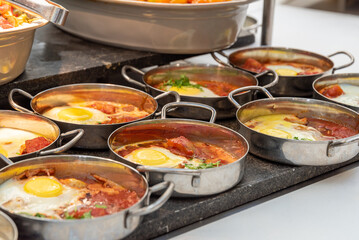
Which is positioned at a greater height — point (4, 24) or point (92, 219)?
point (4, 24)

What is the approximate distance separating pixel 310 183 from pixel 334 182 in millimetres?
76

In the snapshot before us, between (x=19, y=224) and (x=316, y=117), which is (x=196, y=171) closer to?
(x=19, y=224)

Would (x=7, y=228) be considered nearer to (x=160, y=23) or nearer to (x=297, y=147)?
(x=297, y=147)

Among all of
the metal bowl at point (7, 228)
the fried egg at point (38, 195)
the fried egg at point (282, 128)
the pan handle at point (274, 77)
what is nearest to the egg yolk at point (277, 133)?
the fried egg at point (282, 128)

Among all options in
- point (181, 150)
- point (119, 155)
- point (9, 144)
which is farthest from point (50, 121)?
point (181, 150)

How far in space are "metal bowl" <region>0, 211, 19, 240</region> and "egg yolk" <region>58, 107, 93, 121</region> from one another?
622 mm

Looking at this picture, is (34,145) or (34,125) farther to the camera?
(34,125)

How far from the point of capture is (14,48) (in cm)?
175

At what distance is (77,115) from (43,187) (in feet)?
1.62

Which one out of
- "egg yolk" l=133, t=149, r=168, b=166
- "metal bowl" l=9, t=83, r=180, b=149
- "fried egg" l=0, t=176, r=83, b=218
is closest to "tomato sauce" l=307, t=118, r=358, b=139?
"metal bowl" l=9, t=83, r=180, b=149

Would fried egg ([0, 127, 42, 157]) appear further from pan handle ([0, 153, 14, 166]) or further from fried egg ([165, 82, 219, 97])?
fried egg ([165, 82, 219, 97])

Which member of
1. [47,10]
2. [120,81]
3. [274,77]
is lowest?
[120,81]

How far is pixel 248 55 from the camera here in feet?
7.92

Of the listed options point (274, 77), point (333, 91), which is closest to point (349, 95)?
point (333, 91)
